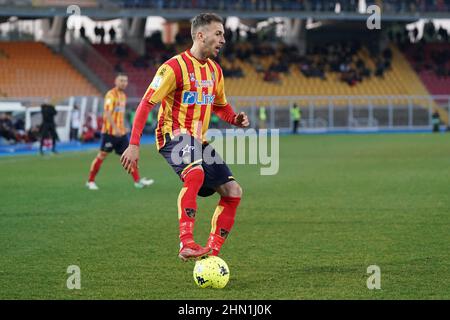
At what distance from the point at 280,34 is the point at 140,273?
171ft

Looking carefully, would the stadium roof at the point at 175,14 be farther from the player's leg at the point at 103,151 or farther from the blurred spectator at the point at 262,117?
the player's leg at the point at 103,151

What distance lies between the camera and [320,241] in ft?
32.3

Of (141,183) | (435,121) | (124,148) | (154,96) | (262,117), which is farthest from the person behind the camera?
(435,121)

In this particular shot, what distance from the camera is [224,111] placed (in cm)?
873

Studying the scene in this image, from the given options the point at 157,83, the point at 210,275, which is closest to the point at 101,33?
the point at 157,83

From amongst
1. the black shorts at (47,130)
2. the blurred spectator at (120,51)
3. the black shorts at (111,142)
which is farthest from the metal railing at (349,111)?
the black shorts at (111,142)

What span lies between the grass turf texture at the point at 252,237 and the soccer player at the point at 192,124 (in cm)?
52

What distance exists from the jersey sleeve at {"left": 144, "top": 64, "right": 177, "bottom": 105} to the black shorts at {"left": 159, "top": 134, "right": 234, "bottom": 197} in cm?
42

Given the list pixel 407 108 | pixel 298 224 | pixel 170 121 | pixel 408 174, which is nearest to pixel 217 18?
pixel 170 121

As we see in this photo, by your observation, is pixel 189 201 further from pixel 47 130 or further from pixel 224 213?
pixel 47 130

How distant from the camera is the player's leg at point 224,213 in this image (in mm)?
8023

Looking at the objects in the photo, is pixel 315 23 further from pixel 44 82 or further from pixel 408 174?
pixel 408 174

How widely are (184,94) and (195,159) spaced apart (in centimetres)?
61

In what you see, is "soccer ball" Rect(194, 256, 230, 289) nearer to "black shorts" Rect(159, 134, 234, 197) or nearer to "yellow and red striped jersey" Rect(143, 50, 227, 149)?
"black shorts" Rect(159, 134, 234, 197)
